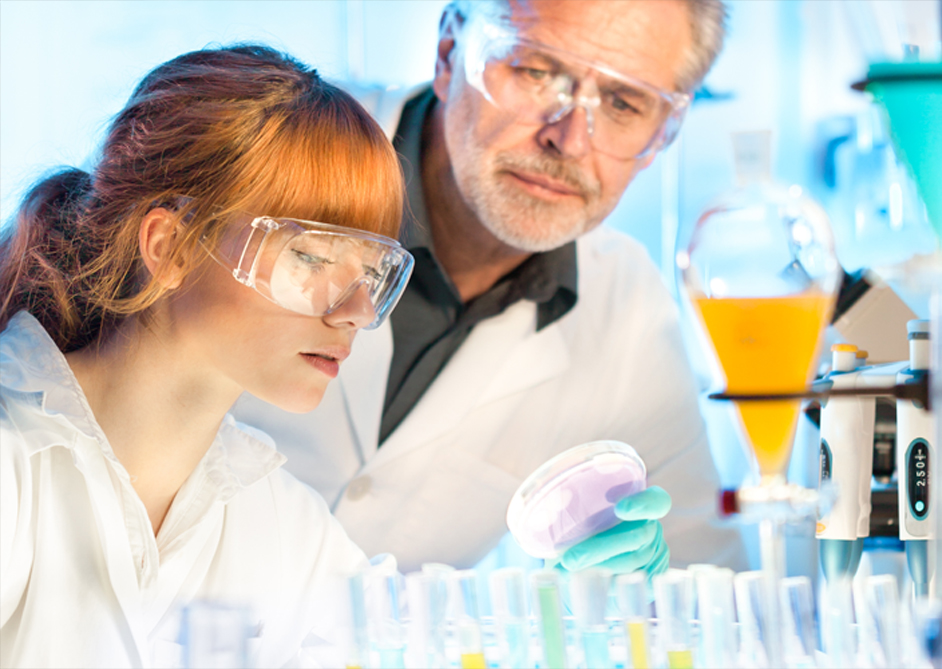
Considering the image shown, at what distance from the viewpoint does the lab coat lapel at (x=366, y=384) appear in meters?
1.72

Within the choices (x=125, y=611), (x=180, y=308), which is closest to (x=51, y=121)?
(x=180, y=308)

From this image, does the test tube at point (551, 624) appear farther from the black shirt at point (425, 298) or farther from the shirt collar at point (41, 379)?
the black shirt at point (425, 298)

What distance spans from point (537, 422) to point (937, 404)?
1.10 metres

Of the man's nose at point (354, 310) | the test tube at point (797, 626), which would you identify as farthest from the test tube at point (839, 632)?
the man's nose at point (354, 310)

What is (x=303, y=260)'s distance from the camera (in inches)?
46.6

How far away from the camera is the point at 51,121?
63.5 inches

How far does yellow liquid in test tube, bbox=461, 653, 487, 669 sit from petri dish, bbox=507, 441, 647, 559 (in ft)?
0.79

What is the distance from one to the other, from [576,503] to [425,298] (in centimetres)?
73

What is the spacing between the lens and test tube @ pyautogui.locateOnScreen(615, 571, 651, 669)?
102cm

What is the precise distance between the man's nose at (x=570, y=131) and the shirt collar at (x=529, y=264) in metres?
0.32

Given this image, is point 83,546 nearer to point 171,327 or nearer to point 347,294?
point 171,327

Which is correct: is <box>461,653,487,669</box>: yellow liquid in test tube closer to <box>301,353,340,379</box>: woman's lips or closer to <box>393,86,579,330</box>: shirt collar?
<box>301,353,340,379</box>: woman's lips

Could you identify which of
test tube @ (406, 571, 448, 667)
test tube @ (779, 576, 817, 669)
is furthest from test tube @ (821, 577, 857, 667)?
test tube @ (406, 571, 448, 667)

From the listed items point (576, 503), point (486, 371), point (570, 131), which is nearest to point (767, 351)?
point (576, 503)
